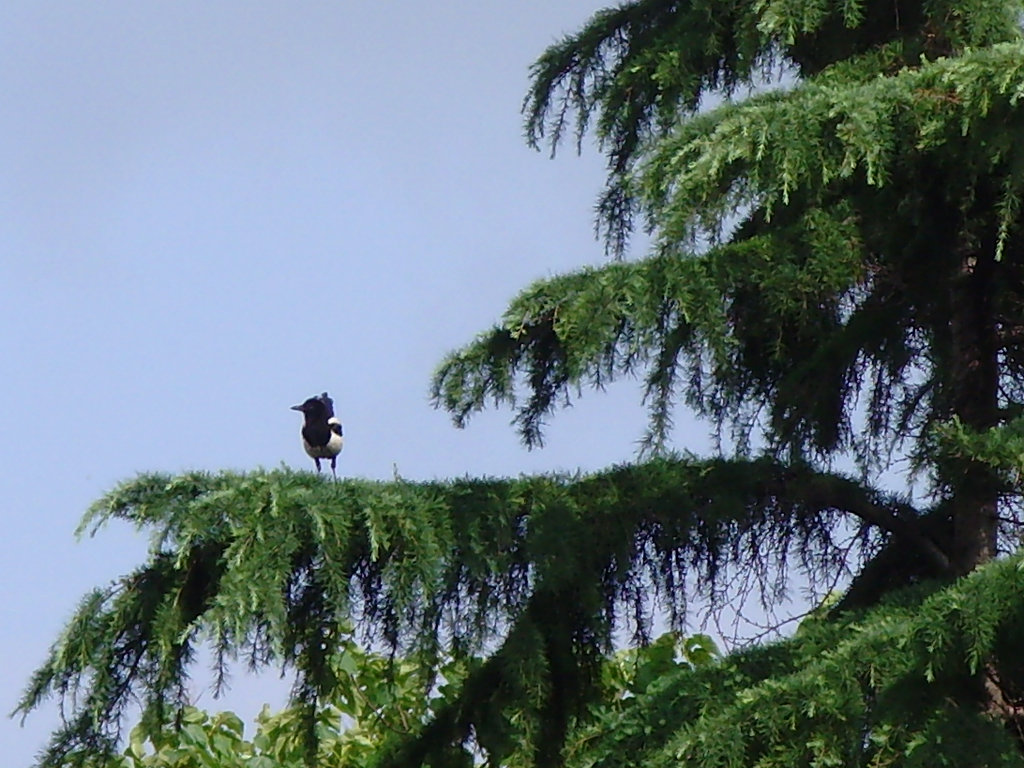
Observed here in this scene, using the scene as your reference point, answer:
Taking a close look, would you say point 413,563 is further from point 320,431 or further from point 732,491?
point 320,431

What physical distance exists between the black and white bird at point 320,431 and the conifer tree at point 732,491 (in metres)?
2.30

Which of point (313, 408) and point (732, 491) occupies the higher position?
point (313, 408)

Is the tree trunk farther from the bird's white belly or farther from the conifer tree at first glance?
the bird's white belly

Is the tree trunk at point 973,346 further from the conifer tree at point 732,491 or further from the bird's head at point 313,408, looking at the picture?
the bird's head at point 313,408

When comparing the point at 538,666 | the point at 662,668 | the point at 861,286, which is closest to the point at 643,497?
the point at 538,666

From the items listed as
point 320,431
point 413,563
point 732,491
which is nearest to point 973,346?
point 732,491

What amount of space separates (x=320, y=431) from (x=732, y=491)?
3.17 meters

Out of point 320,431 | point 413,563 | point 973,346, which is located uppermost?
point 320,431

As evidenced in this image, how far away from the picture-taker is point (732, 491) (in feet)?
18.5

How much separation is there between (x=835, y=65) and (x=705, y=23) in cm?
65

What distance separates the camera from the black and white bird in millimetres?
8375

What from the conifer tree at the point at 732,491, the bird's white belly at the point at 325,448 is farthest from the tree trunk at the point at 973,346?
the bird's white belly at the point at 325,448

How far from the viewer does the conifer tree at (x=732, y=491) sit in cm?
448

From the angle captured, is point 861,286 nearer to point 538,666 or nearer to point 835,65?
point 835,65
